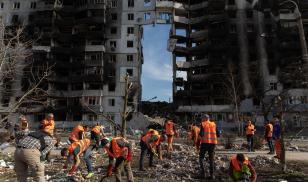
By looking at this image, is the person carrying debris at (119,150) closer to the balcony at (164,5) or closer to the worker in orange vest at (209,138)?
the worker in orange vest at (209,138)

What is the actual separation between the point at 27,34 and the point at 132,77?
20.4 m

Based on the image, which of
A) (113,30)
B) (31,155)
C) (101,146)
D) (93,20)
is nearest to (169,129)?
(101,146)

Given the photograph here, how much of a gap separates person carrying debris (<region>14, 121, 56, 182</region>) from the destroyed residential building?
47.5 metres

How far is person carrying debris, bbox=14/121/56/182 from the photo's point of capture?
297 inches

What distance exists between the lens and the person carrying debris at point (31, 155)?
7.55 metres

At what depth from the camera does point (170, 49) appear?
62.3 meters

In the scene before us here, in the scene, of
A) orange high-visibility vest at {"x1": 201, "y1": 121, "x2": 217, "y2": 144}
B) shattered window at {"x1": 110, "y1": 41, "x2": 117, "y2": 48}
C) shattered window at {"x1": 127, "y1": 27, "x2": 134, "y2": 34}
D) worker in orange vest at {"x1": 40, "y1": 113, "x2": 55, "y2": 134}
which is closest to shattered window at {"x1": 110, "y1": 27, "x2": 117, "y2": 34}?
shattered window at {"x1": 110, "y1": 41, "x2": 117, "y2": 48}

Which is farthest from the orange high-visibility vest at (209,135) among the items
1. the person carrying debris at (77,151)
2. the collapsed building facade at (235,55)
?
the collapsed building facade at (235,55)

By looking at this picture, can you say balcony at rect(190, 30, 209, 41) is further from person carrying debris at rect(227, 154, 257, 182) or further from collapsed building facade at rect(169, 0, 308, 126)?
person carrying debris at rect(227, 154, 257, 182)

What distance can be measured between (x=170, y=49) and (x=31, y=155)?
183 feet

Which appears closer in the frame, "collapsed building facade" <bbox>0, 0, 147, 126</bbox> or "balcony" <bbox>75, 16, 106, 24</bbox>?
"collapsed building facade" <bbox>0, 0, 147, 126</bbox>

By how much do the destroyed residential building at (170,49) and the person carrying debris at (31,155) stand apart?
4752cm

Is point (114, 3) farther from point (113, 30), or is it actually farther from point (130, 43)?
point (130, 43)

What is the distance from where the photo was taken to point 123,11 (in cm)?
6347
